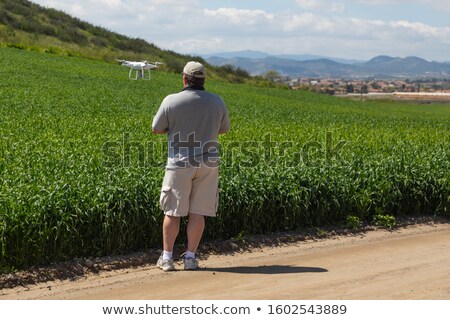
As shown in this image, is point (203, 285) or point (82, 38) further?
point (82, 38)

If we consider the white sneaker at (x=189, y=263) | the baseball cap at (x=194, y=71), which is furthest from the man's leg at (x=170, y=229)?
the baseball cap at (x=194, y=71)

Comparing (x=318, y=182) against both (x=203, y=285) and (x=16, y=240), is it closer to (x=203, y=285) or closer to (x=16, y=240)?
(x=203, y=285)

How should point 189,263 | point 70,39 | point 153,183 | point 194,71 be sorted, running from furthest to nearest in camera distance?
point 70,39 < point 153,183 < point 189,263 < point 194,71

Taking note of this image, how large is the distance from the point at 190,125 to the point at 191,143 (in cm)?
19

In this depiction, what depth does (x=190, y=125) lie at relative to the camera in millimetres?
6895

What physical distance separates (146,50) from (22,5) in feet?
43.3

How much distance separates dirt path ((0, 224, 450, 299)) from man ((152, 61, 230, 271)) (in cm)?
74

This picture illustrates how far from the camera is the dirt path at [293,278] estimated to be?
21.2 feet

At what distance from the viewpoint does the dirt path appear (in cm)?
645

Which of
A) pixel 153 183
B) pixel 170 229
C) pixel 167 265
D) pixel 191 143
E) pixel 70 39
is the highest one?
pixel 70 39

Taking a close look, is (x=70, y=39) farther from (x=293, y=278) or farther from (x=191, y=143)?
(x=293, y=278)

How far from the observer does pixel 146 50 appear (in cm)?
6731

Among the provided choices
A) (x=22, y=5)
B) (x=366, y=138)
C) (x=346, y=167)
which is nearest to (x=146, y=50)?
(x=22, y=5)

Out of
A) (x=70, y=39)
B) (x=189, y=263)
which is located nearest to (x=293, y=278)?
(x=189, y=263)
